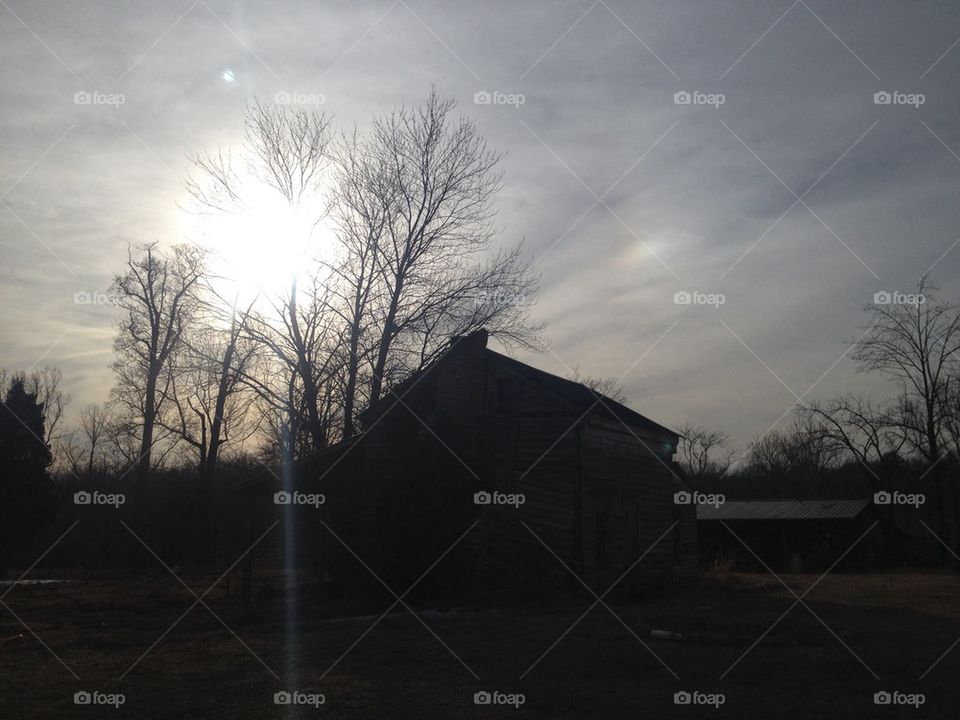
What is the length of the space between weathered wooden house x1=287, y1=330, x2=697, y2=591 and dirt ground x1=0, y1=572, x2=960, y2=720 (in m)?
1.73

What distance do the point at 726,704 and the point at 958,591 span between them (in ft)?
74.7

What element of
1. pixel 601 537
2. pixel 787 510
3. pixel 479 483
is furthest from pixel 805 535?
pixel 479 483

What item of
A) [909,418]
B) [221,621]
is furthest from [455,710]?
[909,418]

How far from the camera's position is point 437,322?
32844mm

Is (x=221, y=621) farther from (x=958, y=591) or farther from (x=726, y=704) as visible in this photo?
(x=958, y=591)

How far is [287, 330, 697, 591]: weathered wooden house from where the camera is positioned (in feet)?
68.6

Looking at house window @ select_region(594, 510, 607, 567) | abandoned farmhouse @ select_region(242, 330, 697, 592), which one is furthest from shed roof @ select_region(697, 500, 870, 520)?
house window @ select_region(594, 510, 607, 567)

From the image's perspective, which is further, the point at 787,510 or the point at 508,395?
the point at 787,510

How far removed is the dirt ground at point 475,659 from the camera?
369 inches

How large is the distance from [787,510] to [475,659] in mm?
39559

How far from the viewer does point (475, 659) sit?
488 inches

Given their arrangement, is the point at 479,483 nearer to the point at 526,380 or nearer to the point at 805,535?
the point at 526,380

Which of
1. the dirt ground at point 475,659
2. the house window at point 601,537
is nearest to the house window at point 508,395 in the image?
the house window at point 601,537

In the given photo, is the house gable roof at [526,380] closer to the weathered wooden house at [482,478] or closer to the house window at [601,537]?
the weathered wooden house at [482,478]
